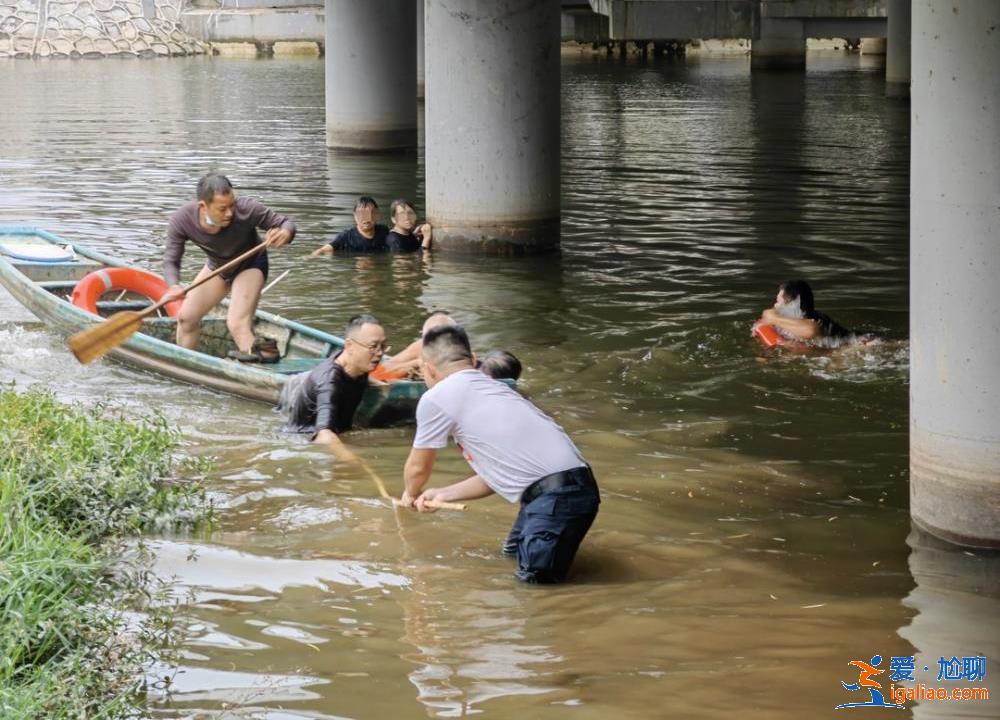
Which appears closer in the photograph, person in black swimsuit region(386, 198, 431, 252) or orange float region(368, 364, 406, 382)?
orange float region(368, 364, 406, 382)

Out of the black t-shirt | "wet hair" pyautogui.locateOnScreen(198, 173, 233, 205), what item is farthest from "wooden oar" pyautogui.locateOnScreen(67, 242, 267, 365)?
the black t-shirt

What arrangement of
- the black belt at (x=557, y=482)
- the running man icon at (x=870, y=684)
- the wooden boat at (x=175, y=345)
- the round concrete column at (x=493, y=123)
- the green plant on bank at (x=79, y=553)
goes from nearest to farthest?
the green plant on bank at (x=79, y=553)
the running man icon at (x=870, y=684)
the black belt at (x=557, y=482)
the wooden boat at (x=175, y=345)
the round concrete column at (x=493, y=123)

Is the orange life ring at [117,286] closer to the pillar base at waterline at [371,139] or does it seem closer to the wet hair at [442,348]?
the wet hair at [442,348]

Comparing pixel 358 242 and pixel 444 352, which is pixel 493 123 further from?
pixel 444 352

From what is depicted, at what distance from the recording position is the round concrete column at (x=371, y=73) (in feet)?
93.0

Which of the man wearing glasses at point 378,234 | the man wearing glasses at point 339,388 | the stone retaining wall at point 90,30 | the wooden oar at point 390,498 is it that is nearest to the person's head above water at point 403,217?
the man wearing glasses at point 378,234

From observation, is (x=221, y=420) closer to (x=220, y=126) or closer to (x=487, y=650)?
(x=487, y=650)

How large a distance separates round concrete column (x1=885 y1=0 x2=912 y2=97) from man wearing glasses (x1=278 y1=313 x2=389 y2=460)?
3378 centimetres

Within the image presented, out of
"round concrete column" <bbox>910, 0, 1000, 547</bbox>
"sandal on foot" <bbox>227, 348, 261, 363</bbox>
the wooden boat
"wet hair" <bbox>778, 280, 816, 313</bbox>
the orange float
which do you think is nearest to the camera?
"round concrete column" <bbox>910, 0, 1000, 547</bbox>

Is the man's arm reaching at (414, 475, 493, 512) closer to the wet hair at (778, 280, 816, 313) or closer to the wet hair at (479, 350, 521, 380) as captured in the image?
the wet hair at (479, 350, 521, 380)

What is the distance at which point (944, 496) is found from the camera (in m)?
8.26

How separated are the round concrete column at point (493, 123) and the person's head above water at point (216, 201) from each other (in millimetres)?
6400

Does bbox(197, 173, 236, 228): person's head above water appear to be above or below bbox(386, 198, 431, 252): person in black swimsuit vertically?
above

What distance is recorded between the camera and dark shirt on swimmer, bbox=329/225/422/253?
18.3m
